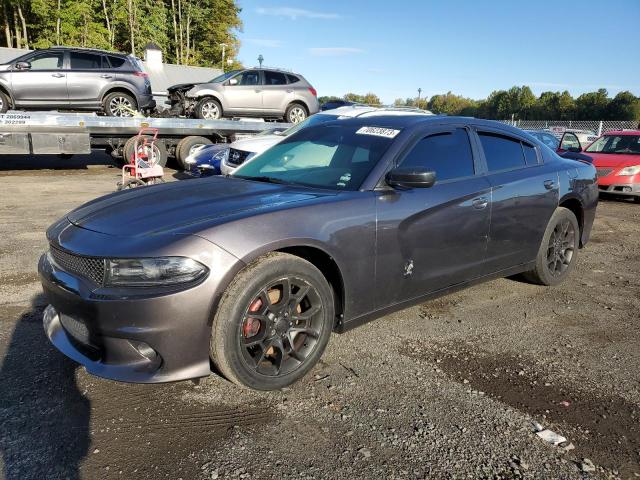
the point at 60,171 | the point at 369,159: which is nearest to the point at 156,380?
the point at 369,159

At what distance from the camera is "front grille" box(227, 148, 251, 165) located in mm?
8641

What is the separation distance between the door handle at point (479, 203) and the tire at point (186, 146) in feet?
31.1

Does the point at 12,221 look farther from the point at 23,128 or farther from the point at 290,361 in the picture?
the point at 290,361

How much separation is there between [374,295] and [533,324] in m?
1.57

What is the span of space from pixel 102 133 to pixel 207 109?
298 cm

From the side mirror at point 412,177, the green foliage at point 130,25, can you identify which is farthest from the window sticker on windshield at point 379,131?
the green foliage at point 130,25

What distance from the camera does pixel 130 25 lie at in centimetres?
3691

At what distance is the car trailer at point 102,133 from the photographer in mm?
10383

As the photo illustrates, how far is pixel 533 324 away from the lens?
13.0ft

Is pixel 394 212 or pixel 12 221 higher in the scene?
pixel 394 212

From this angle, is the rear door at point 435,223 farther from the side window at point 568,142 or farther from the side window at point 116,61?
the side window at point 568,142

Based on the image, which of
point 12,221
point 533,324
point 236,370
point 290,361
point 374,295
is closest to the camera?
point 236,370

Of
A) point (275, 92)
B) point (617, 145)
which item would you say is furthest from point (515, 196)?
point (275, 92)

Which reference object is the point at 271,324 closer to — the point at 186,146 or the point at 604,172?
the point at 604,172
